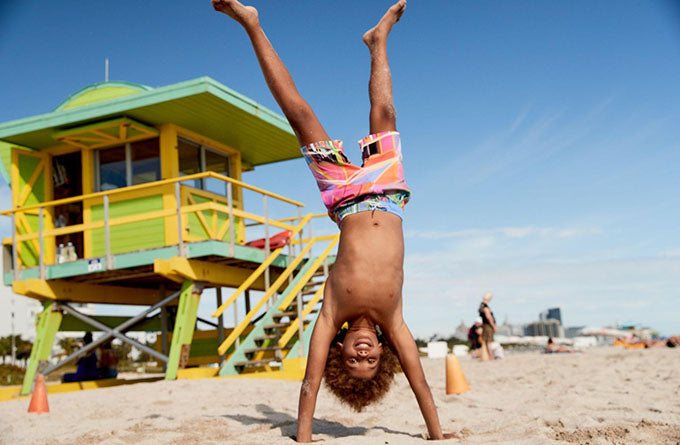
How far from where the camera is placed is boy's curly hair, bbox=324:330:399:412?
418cm

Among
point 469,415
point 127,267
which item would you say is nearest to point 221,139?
point 127,267

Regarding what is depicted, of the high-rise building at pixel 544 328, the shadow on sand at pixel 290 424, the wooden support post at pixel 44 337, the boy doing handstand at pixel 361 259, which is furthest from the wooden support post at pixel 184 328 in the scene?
the high-rise building at pixel 544 328

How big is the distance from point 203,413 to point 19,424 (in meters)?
1.73

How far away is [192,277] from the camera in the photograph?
9.98 meters

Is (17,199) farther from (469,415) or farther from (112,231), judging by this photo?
(469,415)

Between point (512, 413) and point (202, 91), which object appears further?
point (202, 91)

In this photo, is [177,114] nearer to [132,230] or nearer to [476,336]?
[132,230]

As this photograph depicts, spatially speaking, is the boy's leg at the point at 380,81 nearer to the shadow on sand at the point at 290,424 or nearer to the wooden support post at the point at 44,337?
the shadow on sand at the point at 290,424

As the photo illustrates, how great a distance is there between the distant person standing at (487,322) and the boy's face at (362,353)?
34.1 feet

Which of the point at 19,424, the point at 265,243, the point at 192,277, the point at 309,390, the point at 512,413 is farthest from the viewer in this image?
the point at 265,243

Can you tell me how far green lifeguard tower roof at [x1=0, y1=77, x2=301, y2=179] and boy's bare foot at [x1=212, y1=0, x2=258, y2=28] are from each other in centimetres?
582

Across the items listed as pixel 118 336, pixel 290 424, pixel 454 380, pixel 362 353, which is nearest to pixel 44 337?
pixel 118 336

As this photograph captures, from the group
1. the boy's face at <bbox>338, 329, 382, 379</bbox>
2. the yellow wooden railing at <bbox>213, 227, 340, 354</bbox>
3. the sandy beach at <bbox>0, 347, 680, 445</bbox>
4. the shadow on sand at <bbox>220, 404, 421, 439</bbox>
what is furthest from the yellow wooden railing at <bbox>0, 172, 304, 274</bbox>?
the boy's face at <bbox>338, 329, 382, 379</bbox>

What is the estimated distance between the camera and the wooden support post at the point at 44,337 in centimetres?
1097
